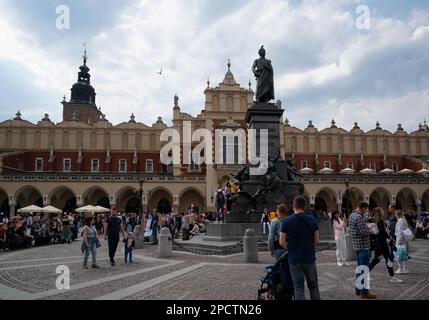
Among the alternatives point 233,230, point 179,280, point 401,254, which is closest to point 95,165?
point 233,230

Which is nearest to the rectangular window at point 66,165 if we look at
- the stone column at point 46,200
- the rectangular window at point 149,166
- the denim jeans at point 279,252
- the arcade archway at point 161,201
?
the stone column at point 46,200

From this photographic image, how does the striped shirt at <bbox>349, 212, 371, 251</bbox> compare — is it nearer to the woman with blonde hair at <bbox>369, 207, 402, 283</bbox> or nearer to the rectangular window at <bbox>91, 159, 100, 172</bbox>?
the woman with blonde hair at <bbox>369, 207, 402, 283</bbox>

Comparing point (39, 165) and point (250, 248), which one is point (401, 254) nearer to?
point (250, 248)

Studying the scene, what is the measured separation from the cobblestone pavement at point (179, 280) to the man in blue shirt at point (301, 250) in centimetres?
164

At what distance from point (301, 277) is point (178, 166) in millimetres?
37331

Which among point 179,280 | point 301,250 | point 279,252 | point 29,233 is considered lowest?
point 179,280

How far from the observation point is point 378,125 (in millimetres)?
52844

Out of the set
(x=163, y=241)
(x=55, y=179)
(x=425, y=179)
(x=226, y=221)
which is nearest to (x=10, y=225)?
(x=163, y=241)

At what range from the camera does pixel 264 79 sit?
17.4 metres

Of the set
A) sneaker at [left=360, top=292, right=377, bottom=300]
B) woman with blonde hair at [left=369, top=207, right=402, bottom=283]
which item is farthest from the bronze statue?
sneaker at [left=360, top=292, right=377, bottom=300]

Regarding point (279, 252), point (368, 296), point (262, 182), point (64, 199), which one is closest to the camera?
point (368, 296)

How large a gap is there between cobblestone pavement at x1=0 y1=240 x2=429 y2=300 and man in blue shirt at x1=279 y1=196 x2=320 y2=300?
1.64 m

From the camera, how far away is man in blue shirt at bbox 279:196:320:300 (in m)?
4.86

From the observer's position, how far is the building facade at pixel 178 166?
3828 centimetres
